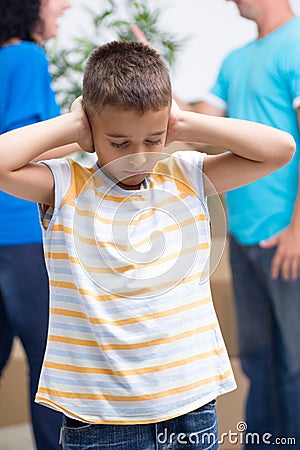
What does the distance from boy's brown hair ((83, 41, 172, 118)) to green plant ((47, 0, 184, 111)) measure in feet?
2.68

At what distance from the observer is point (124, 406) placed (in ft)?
3.16

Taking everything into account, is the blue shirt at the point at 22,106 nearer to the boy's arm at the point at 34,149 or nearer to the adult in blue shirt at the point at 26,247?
the adult in blue shirt at the point at 26,247

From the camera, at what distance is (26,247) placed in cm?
Answer: 158

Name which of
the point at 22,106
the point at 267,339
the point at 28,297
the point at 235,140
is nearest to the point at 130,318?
the point at 235,140

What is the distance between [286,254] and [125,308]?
81cm

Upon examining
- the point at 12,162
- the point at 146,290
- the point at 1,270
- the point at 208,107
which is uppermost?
the point at 12,162

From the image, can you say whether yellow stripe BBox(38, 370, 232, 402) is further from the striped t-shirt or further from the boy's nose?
the boy's nose

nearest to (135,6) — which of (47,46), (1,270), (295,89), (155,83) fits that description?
(47,46)

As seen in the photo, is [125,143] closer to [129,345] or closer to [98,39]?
[129,345]

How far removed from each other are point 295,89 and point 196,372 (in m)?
0.83

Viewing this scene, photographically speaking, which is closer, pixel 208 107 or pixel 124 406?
pixel 124 406

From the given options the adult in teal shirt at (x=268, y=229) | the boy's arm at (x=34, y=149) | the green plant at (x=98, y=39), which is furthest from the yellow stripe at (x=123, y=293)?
the green plant at (x=98, y=39)

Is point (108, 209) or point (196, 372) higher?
point (108, 209)

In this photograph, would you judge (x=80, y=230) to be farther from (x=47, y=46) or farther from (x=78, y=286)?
(x=47, y=46)
